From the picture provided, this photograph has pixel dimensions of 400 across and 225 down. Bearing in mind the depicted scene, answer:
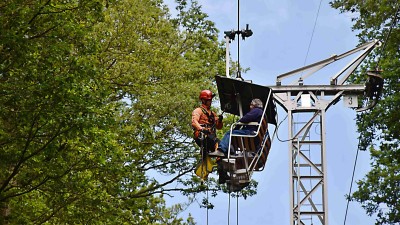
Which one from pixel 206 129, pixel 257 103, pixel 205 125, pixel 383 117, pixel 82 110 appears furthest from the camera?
pixel 383 117

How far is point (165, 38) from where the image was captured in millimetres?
28250

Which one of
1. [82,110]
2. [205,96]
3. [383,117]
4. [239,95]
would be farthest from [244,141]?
[383,117]

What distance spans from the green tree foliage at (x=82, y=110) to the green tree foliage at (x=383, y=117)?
4563 millimetres

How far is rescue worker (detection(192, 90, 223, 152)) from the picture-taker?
16938mm

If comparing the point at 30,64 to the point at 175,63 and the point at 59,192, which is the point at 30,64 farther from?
the point at 175,63

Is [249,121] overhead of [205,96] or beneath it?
beneath

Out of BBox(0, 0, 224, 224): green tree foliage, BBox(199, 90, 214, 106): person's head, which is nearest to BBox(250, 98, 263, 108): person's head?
BBox(199, 90, 214, 106): person's head

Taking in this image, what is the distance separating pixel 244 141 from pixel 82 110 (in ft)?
11.3

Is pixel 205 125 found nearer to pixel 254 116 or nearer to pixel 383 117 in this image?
pixel 254 116

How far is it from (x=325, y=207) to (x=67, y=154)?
6829 millimetres

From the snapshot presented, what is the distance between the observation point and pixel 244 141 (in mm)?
16656

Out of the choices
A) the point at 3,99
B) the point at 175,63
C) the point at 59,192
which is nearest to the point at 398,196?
the point at 175,63

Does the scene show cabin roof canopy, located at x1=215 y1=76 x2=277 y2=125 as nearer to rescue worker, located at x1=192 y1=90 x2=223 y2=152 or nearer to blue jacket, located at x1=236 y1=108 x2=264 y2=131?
blue jacket, located at x1=236 y1=108 x2=264 y2=131

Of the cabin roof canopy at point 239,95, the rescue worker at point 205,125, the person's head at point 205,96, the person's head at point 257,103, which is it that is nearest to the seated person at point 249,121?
the person's head at point 257,103
